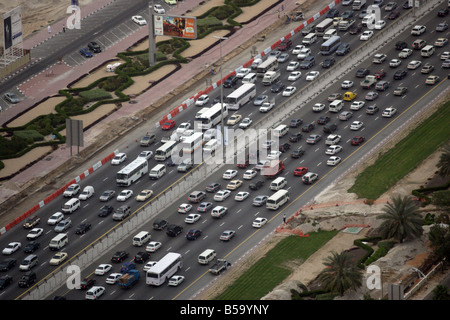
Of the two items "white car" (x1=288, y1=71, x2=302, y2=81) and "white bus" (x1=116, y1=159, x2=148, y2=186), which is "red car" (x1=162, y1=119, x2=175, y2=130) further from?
"white car" (x1=288, y1=71, x2=302, y2=81)

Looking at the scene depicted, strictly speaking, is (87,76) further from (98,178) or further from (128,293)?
(128,293)

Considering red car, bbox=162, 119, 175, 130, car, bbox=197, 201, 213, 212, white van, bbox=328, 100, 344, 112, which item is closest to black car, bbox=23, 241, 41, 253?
car, bbox=197, 201, 213, 212

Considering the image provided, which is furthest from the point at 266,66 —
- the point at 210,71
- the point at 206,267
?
the point at 206,267

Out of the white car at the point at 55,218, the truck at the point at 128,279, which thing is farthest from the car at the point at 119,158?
the truck at the point at 128,279

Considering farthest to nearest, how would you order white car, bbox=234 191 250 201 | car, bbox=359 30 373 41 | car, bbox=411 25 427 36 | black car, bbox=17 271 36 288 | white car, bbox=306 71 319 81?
car, bbox=411 25 427 36 → car, bbox=359 30 373 41 → white car, bbox=306 71 319 81 → white car, bbox=234 191 250 201 → black car, bbox=17 271 36 288

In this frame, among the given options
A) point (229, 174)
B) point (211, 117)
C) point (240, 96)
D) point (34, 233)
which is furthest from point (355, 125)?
point (34, 233)

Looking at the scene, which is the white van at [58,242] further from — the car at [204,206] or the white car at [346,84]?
the white car at [346,84]
